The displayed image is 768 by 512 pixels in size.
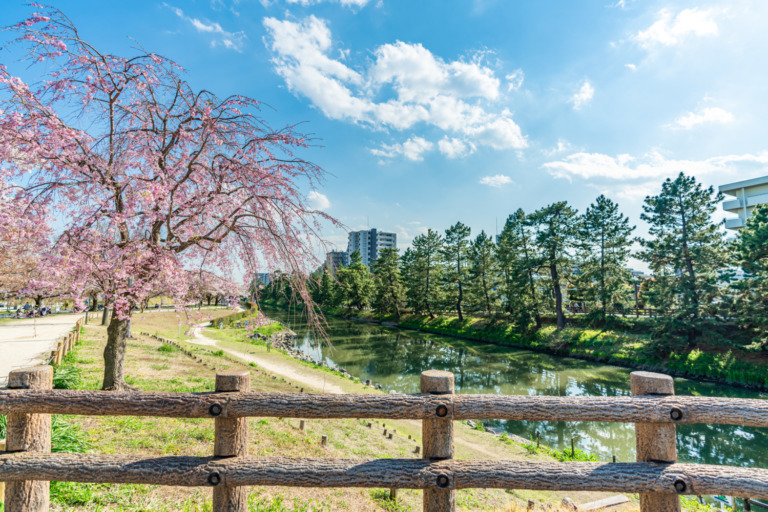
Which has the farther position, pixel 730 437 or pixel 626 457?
pixel 730 437

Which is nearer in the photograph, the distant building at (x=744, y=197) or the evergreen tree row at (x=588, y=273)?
the evergreen tree row at (x=588, y=273)

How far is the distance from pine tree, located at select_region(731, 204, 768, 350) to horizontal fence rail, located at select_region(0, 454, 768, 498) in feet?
63.9

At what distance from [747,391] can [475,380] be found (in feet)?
38.7

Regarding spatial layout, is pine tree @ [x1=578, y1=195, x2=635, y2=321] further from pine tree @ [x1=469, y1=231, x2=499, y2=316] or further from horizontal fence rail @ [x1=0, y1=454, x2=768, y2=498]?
horizontal fence rail @ [x1=0, y1=454, x2=768, y2=498]

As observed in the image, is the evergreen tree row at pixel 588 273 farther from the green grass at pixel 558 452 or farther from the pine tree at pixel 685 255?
the green grass at pixel 558 452

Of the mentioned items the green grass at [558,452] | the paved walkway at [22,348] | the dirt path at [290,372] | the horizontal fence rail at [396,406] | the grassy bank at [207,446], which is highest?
the horizontal fence rail at [396,406]

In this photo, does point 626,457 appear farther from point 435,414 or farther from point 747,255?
point 747,255

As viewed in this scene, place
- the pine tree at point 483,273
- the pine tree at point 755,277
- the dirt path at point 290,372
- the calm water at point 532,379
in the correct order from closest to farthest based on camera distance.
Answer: the calm water at point 532,379 → the dirt path at point 290,372 → the pine tree at point 755,277 → the pine tree at point 483,273

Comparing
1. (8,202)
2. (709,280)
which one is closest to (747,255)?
(709,280)

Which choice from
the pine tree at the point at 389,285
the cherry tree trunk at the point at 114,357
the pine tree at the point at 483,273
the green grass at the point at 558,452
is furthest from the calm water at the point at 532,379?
the pine tree at the point at 389,285

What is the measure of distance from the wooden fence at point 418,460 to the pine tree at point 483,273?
1192 inches

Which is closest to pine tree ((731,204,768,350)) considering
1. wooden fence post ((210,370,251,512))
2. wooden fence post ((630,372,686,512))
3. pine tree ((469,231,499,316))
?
pine tree ((469,231,499,316))

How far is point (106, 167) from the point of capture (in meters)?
5.14

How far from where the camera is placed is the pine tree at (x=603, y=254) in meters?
24.5
